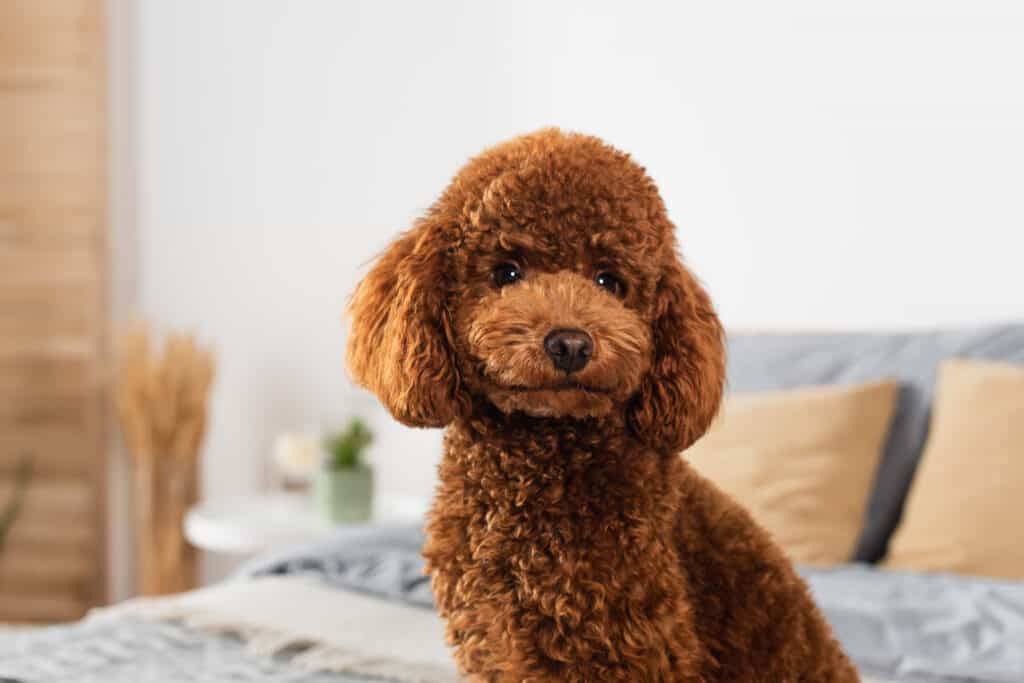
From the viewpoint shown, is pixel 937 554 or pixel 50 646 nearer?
pixel 50 646

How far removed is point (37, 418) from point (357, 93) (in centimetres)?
142

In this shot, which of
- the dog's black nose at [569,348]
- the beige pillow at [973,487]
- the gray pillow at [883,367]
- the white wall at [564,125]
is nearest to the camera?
the dog's black nose at [569,348]

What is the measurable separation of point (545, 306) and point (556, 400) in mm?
75

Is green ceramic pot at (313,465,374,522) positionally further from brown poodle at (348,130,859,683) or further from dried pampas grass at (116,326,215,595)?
brown poodle at (348,130,859,683)

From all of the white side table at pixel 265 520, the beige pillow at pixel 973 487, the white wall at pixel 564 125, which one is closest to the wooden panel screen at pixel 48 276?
the white wall at pixel 564 125

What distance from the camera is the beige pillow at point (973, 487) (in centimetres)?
185

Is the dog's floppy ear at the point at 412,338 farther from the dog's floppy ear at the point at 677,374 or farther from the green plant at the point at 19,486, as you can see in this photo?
the green plant at the point at 19,486

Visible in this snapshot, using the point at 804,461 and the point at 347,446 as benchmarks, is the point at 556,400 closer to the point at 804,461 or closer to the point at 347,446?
the point at 804,461

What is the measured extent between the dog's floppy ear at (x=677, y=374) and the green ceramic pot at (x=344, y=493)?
6.31 feet

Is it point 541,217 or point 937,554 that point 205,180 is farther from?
point 541,217

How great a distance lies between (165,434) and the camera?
10.4 ft

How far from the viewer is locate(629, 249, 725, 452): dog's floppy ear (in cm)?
93

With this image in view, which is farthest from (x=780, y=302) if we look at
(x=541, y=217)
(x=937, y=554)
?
(x=541, y=217)

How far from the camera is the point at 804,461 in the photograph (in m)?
2.01
